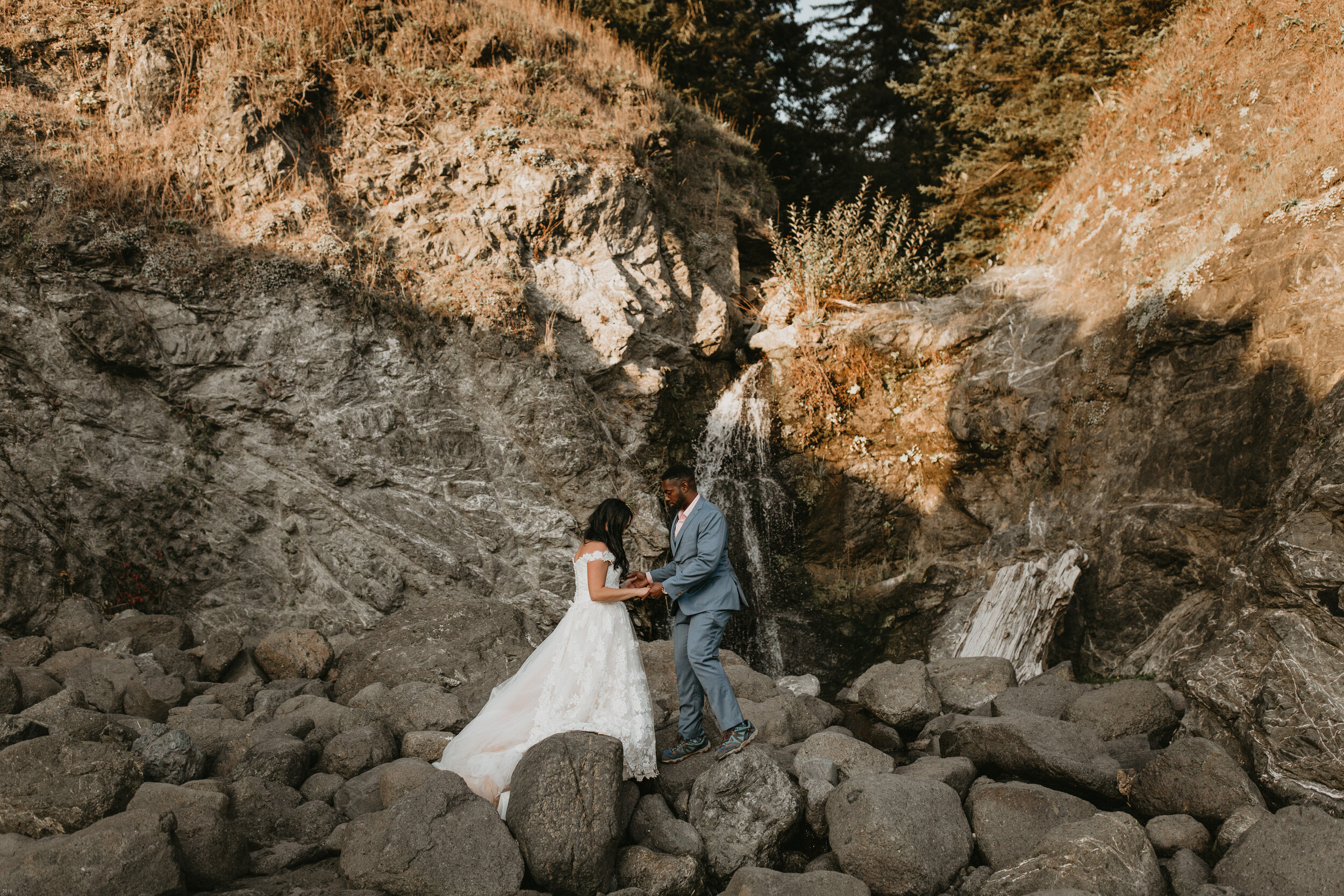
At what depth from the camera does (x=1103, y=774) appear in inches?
218

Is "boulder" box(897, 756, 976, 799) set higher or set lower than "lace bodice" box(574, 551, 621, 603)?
lower

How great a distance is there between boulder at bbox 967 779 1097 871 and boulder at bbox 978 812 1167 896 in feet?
0.91

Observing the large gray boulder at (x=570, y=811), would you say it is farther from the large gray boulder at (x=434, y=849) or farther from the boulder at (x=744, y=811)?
the boulder at (x=744, y=811)

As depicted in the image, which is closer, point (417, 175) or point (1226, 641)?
point (1226, 641)

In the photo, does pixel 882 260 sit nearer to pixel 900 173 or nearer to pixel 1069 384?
pixel 1069 384

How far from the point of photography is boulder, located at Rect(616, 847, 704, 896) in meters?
4.66

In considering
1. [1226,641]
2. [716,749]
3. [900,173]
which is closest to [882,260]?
[900,173]

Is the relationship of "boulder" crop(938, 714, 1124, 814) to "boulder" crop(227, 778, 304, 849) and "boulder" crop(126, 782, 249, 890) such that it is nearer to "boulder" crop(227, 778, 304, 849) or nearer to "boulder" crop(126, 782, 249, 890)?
"boulder" crop(227, 778, 304, 849)

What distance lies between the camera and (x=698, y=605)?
18.7 ft

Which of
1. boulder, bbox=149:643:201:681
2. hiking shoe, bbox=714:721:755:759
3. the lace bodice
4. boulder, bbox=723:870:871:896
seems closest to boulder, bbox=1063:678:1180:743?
hiking shoe, bbox=714:721:755:759

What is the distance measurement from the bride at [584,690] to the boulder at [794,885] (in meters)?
1.04

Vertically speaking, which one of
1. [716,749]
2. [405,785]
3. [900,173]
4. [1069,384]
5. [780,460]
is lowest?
[405,785]

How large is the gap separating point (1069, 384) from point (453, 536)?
7694mm

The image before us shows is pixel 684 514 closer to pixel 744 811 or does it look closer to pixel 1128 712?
Result: pixel 744 811
